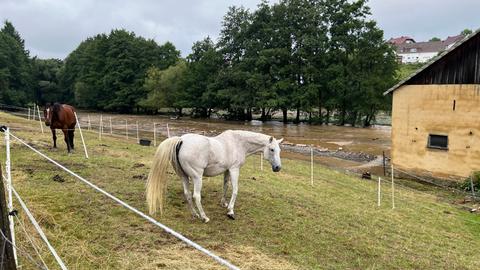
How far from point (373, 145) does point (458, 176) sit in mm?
13439

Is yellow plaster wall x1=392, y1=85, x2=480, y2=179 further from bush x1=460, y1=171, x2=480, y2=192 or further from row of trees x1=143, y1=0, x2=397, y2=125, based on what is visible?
row of trees x1=143, y1=0, x2=397, y2=125

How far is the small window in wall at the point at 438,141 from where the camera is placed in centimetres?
1614

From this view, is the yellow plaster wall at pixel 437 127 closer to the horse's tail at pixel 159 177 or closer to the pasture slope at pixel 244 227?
the pasture slope at pixel 244 227

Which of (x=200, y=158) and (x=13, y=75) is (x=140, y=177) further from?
(x=13, y=75)

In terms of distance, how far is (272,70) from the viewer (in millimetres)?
45406

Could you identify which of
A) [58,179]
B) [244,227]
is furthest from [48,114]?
[244,227]

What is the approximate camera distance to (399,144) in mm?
17719

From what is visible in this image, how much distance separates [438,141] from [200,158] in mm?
13531

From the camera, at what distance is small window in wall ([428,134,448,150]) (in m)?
16.1

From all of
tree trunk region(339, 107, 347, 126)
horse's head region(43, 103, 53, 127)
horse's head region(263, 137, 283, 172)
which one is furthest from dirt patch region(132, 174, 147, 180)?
tree trunk region(339, 107, 347, 126)

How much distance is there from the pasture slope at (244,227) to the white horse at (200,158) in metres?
0.48

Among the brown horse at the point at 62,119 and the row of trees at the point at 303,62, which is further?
the row of trees at the point at 303,62

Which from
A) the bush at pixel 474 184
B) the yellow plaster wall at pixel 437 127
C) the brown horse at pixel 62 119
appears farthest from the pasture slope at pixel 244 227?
the yellow plaster wall at pixel 437 127

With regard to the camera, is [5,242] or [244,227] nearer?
[5,242]
